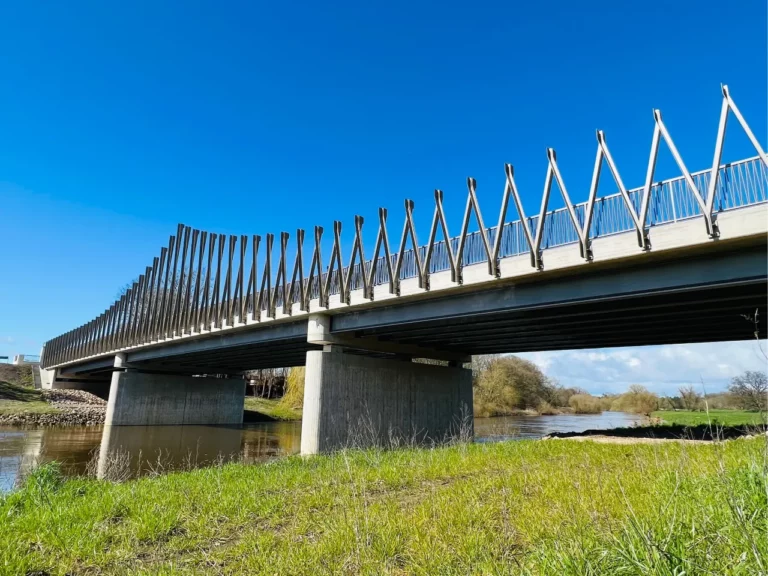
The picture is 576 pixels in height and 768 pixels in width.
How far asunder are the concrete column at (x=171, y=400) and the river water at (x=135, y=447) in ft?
6.56

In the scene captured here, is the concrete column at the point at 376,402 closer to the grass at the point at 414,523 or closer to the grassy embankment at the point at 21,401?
the grass at the point at 414,523

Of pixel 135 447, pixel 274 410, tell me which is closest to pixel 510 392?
pixel 274 410

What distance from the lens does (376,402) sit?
23.7 m

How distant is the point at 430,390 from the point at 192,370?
30747 mm

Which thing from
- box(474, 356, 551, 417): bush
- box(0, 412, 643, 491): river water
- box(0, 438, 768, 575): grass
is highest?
box(474, 356, 551, 417): bush

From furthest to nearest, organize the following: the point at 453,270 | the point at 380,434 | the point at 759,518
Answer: the point at 380,434 < the point at 453,270 < the point at 759,518

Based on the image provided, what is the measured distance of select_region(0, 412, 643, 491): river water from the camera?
20.0m

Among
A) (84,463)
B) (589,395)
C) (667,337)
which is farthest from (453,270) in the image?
(589,395)

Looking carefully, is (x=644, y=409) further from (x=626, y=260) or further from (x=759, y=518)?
(x=759, y=518)

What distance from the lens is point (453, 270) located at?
682 inches

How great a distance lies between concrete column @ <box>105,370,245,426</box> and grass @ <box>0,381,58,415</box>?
5874 millimetres

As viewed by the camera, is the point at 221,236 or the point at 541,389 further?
the point at 541,389

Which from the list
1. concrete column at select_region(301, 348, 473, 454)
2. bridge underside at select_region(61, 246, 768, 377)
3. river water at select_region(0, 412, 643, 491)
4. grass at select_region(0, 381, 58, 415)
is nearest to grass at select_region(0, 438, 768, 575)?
bridge underside at select_region(61, 246, 768, 377)

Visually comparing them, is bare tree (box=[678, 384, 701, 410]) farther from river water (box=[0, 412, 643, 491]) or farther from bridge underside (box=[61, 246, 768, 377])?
river water (box=[0, 412, 643, 491])
